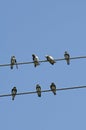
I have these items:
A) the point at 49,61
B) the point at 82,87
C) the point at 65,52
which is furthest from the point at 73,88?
the point at 65,52

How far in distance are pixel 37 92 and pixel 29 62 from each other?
1.18 metres

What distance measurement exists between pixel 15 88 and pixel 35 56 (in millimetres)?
1675

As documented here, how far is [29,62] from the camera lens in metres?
44.1

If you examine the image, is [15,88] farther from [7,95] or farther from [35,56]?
[7,95]

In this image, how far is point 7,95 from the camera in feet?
141

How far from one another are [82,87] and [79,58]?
1291 millimetres

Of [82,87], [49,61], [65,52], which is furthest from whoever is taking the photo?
[65,52]

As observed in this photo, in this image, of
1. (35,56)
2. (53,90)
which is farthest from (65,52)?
(53,90)

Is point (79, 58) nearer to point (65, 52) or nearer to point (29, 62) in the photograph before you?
point (29, 62)

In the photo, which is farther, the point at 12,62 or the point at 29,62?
the point at 12,62

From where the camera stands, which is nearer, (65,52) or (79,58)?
(79,58)

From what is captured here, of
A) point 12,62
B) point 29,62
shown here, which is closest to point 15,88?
point 12,62

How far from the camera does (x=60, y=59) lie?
44.0 metres

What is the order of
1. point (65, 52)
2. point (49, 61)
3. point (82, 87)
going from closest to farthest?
point (82, 87) < point (49, 61) < point (65, 52)
